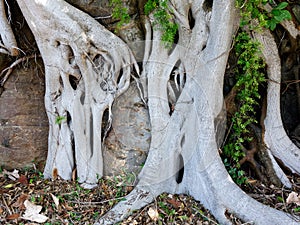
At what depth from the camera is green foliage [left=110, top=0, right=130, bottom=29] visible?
294 cm

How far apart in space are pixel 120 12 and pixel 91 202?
1.84m

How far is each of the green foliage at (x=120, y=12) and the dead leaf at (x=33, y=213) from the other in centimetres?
185

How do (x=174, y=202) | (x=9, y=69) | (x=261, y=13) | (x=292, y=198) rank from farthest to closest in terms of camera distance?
(x=9, y=69)
(x=261, y=13)
(x=292, y=198)
(x=174, y=202)

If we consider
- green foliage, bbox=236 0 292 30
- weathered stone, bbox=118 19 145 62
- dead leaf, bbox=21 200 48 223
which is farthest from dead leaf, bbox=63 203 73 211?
green foliage, bbox=236 0 292 30

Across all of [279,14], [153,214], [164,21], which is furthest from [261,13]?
[153,214]

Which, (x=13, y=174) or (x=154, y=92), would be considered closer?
(x=154, y=92)

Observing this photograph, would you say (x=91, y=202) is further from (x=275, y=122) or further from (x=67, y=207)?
(x=275, y=122)

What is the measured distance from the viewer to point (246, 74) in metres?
3.04

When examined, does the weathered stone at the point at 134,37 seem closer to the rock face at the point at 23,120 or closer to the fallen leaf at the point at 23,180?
the rock face at the point at 23,120

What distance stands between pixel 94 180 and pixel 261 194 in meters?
1.66

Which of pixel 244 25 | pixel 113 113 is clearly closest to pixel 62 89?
pixel 113 113

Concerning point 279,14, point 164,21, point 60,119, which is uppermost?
point 279,14

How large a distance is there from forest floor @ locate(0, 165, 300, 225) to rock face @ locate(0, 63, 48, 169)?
29 centimetres

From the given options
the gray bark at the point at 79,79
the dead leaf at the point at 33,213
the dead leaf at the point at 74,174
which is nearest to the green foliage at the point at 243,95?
the gray bark at the point at 79,79
